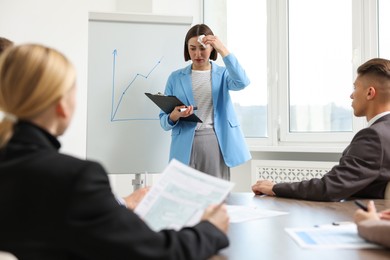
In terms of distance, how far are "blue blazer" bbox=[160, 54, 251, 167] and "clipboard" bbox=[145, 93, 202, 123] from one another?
0.07m

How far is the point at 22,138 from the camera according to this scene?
741 millimetres

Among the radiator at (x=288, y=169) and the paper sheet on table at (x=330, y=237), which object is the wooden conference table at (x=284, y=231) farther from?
the radiator at (x=288, y=169)

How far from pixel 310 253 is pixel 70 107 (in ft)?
1.82

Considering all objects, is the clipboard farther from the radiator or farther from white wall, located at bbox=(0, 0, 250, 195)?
white wall, located at bbox=(0, 0, 250, 195)

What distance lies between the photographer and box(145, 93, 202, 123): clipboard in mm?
2359

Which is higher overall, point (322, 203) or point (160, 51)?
point (160, 51)

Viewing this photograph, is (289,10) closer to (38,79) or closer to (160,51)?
(160,51)

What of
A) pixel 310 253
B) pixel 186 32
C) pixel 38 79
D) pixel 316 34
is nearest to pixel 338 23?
pixel 316 34

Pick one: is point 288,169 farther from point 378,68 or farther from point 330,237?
point 330,237

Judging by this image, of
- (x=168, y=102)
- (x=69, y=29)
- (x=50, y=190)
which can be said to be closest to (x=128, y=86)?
(x=168, y=102)

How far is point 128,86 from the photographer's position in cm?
281

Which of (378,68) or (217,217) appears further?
(378,68)

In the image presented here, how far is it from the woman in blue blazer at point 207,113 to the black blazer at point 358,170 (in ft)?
3.39

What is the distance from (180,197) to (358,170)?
84cm
